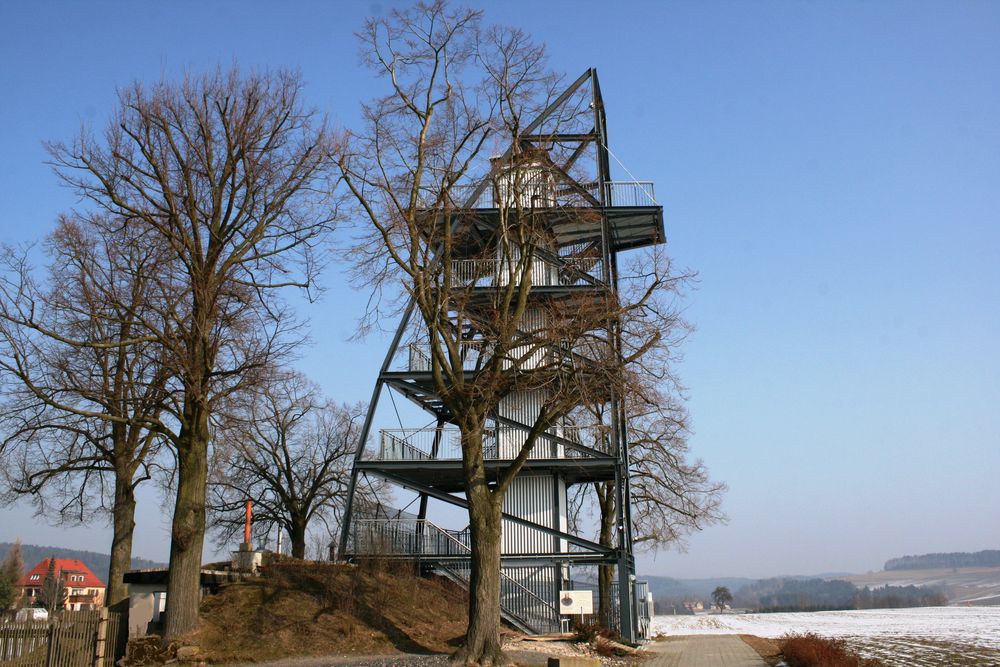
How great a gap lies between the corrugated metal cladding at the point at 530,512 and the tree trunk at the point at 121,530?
37.1 feet

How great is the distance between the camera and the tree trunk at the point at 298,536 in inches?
1391

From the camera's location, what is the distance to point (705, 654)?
2445cm

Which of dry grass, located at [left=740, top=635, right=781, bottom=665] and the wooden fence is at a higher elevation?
the wooden fence

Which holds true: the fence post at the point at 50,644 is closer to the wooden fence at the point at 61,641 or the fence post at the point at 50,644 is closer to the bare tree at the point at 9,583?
the wooden fence at the point at 61,641

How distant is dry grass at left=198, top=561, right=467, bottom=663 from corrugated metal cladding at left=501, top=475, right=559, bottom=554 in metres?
3.09

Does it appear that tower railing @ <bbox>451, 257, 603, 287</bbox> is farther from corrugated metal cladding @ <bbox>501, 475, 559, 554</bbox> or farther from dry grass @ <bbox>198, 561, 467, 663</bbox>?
dry grass @ <bbox>198, 561, 467, 663</bbox>

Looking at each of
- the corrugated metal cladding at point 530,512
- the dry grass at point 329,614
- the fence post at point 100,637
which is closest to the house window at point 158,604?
Result: the dry grass at point 329,614

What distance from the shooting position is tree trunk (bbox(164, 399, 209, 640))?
18.5 m

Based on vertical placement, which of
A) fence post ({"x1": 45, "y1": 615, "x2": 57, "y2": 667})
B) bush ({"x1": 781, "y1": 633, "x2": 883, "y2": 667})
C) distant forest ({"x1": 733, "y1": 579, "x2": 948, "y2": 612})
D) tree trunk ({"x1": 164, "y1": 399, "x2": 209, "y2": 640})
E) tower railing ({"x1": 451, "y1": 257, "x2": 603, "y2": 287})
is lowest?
distant forest ({"x1": 733, "y1": 579, "x2": 948, "y2": 612})

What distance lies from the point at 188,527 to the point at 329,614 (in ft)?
14.8

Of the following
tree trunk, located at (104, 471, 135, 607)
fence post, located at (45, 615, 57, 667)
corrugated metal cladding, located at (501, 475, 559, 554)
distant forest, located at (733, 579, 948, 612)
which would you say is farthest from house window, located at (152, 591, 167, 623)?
distant forest, located at (733, 579, 948, 612)

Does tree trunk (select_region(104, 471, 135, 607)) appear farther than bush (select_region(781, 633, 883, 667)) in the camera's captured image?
Yes

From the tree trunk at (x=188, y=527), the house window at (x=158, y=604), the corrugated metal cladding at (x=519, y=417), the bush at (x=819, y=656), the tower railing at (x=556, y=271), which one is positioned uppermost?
the tower railing at (x=556, y=271)

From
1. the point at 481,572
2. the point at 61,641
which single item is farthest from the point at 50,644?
the point at 481,572
